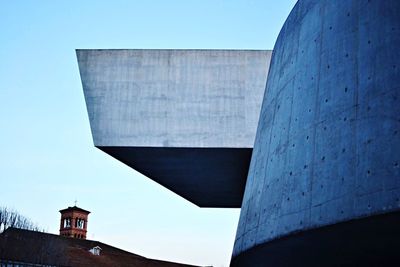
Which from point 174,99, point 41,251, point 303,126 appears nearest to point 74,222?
point 41,251

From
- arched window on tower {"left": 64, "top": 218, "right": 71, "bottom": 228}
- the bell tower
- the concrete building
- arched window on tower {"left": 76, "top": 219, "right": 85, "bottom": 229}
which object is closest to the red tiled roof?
the concrete building

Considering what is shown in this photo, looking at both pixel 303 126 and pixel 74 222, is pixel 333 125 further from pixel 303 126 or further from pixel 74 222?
pixel 74 222

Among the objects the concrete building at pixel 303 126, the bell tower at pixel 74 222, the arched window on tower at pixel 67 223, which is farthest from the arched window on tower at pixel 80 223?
the concrete building at pixel 303 126

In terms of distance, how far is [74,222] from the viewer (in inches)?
2827

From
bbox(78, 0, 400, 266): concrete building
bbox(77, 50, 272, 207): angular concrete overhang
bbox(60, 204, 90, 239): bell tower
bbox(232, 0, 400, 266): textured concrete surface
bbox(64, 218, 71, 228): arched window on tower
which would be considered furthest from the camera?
bbox(64, 218, 71, 228): arched window on tower

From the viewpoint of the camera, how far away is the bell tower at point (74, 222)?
2808 inches

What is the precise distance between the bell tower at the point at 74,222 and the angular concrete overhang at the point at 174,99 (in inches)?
2315

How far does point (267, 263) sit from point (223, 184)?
30.0 feet

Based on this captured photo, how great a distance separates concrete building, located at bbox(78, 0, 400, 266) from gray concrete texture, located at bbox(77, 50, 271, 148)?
1.1 inches

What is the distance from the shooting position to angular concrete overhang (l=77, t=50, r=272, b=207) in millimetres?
14500

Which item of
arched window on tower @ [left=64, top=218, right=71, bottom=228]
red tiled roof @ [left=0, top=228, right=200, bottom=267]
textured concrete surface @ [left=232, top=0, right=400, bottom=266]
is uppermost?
arched window on tower @ [left=64, top=218, right=71, bottom=228]

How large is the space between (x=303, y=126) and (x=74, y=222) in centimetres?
6775

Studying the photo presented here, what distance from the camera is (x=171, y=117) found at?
14.5 metres

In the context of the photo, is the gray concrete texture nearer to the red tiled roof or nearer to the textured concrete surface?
the textured concrete surface
